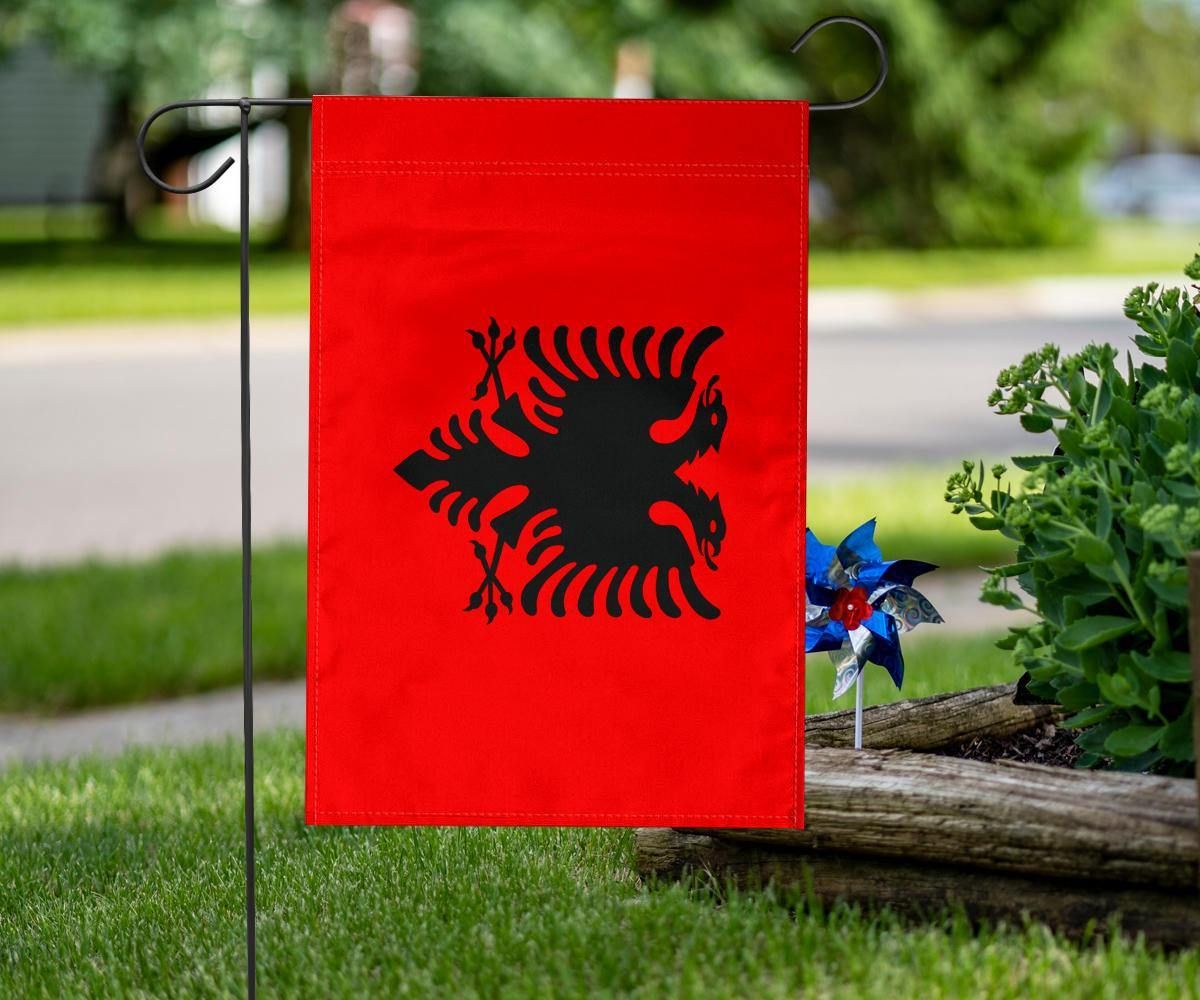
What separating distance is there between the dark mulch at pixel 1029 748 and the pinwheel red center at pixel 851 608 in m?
0.41

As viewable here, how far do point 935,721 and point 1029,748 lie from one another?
219mm

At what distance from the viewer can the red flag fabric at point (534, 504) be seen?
3.01m

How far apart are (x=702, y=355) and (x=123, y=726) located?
3.68 m

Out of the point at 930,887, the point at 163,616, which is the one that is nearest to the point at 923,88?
the point at 163,616

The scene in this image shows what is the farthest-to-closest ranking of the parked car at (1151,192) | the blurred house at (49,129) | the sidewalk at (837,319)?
the parked car at (1151,192) < the blurred house at (49,129) < the sidewalk at (837,319)

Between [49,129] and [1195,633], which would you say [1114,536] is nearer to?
[1195,633]

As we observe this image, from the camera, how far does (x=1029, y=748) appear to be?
3.78 metres

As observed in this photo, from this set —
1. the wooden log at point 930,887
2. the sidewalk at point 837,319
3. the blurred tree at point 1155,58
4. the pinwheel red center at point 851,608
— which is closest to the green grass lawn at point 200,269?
the sidewalk at point 837,319

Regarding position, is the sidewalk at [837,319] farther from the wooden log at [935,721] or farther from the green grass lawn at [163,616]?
the wooden log at [935,721]

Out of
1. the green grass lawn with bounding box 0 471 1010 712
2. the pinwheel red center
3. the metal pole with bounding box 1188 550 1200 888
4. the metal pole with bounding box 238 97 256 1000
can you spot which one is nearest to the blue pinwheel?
the pinwheel red center

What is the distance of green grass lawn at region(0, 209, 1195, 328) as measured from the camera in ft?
60.2

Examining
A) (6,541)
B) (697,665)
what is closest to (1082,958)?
(697,665)

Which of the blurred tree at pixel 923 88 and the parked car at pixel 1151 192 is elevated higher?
the parked car at pixel 1151 192

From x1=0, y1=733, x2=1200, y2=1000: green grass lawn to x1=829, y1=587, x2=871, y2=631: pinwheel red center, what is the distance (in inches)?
24.1
